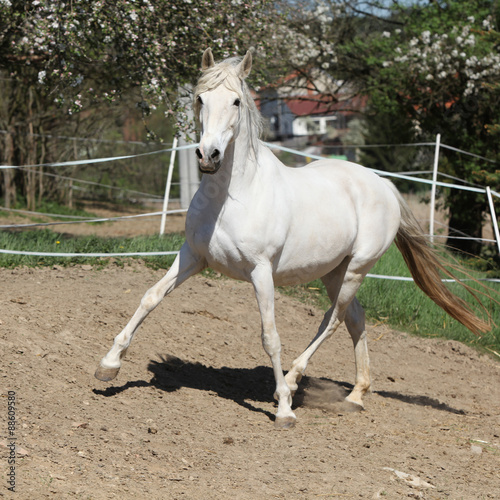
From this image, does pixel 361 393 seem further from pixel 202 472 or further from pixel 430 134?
pixel 430 134

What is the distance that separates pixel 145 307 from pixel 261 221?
858 millimetres

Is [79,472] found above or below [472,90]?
below

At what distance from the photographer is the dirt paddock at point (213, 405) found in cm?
328

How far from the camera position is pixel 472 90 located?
1109 centimetres

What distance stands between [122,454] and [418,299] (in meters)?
4.91

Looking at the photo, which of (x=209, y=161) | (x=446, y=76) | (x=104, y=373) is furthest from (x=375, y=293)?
(x=446, y=76)

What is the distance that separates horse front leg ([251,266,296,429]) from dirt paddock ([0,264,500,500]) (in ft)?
0.32

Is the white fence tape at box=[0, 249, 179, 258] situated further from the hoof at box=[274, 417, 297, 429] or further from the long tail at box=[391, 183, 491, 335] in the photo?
Answer: the hoof at box=[274, 417, 297, 429]

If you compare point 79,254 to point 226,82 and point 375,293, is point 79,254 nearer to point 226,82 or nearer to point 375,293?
point 375,293

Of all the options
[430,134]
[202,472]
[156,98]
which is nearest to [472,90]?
[430,134]

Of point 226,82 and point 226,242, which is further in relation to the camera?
point 226,242

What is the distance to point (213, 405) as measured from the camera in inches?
178

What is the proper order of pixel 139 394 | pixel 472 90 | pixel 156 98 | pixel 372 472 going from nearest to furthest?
pixel 372 472 < pixel 139 394 < pixel 156 98 < pixel 472 90

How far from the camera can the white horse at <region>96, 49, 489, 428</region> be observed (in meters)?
3.86
